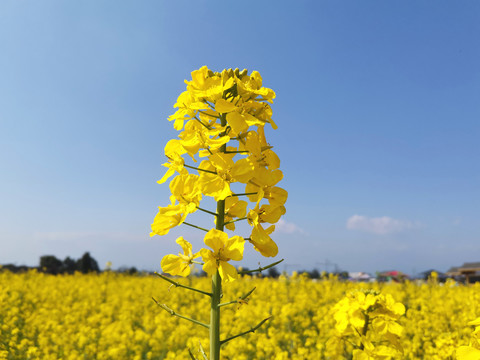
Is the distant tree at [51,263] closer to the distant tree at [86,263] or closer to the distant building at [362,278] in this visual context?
the distant tree at [86,263]

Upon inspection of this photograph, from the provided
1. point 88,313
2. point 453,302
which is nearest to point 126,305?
point 88,313

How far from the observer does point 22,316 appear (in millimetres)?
7609

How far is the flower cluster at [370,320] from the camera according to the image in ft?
7.41

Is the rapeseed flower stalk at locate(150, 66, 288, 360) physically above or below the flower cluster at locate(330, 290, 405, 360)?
above

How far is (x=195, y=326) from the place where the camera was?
21.4ft

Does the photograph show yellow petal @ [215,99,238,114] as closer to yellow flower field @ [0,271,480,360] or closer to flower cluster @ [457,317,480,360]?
flower cluster @ [457,317,480,360]

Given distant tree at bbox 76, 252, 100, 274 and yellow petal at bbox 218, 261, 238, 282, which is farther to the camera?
distant tree at bbox 76, 252, 100, 274

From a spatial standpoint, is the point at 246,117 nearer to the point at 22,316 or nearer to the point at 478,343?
the point at 478,343

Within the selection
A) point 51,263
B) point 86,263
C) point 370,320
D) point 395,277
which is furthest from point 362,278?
point 370,320

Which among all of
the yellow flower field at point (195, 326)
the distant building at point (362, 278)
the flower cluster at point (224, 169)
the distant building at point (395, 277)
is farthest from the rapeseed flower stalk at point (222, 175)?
the distant building at point (362, 278)

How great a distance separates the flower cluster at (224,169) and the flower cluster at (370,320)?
3.78 feet

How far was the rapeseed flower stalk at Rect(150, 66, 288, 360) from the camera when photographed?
1.44m

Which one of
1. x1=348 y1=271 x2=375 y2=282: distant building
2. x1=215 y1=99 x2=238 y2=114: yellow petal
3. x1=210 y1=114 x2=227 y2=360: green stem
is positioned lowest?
x1=348 y1=271 x2=375 y2=282: distant building

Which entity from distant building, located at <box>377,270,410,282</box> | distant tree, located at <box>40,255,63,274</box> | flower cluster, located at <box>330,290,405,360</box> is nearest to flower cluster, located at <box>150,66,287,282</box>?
flower cluster, located at <box>330,290,405,360</box>
